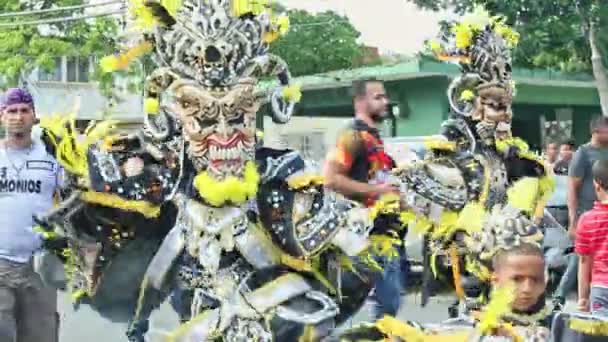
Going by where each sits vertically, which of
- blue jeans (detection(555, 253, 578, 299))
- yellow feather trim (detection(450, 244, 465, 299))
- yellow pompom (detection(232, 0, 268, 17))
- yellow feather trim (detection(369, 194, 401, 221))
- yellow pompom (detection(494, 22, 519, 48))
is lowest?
blue jeans (detection(555, 253, 578, 299))

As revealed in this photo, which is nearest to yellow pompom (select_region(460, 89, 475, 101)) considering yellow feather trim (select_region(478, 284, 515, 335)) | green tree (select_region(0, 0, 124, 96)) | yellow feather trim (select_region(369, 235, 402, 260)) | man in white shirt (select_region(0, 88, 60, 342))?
yellow feather trim (select_region(369, 235, 402, 260))

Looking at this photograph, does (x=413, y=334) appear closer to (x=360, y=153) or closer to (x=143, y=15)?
(x=143, y=15)

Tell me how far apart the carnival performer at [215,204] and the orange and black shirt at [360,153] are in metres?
1.41

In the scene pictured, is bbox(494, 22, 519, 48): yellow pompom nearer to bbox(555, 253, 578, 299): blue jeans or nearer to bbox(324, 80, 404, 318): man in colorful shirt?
bbox(324, 80, 404, 318): man in colorful shirt

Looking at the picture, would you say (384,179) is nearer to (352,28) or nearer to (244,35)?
(244,35)

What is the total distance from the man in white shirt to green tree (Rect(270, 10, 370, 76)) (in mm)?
33231

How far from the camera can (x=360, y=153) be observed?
233 inches

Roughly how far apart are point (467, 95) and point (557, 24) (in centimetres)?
1160

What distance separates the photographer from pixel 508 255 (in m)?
3.58

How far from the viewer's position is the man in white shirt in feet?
17.6

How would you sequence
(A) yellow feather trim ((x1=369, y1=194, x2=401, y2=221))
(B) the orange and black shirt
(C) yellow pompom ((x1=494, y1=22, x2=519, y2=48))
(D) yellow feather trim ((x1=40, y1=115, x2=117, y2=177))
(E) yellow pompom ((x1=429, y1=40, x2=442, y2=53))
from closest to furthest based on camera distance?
1. (D) yellow feather trim ((x1=40, y1=115, x2=117, y2=177))
2. (A) yellow feather trim ((x1=369, y1=194, x2=401, y2=221))
3. (B) the orange and black shirt
4. (C) yellow pompom ((x1=494, y1=22, x2=519, y2=48))
5. (E) yellow pompom ((x1=429, y1=40, x2=442, y2=53))

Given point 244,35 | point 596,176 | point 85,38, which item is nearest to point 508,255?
point 244,35

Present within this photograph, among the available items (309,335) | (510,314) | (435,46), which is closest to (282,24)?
(309,335)

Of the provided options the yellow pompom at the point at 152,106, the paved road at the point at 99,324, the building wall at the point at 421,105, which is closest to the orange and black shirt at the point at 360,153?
the yellow pompom at the point at 152,106
